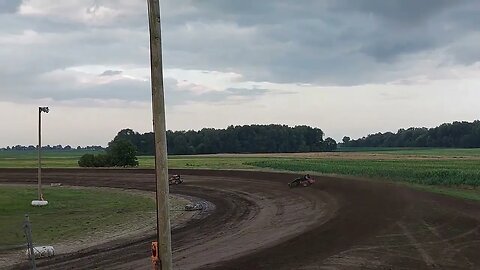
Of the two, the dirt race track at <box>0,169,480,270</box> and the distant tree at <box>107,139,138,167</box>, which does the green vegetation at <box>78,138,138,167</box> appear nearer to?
the distant tree at <box>107,139,138,167</box>

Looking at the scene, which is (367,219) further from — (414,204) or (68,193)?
(68,193)

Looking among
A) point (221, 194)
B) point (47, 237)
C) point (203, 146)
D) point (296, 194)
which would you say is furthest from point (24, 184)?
point (203, 146)

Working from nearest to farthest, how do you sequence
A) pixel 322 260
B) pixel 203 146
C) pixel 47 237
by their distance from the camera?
pixel 322 260 < pixel 47 237 < pixel 203 146

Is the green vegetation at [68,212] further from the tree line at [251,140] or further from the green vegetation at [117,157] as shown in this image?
the tree line at [251,140]

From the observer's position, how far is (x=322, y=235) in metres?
17.8

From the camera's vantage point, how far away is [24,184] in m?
47.5

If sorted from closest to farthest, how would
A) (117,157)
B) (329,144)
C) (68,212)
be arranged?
1. (68,212)
2. (117,157)
3. (329,144)

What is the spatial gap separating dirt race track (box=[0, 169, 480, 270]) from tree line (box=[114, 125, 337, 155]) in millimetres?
126425

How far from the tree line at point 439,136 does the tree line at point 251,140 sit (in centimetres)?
2337

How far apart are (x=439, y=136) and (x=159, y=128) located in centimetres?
16287

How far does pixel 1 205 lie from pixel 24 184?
1744cm

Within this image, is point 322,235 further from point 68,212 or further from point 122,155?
point 122,155

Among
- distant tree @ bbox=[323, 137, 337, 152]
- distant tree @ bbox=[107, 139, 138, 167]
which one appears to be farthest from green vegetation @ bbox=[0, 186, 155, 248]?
distant tree @ bbox=[323, 137, 337, 152]

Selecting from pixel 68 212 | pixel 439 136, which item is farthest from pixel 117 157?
pixel 439 136
